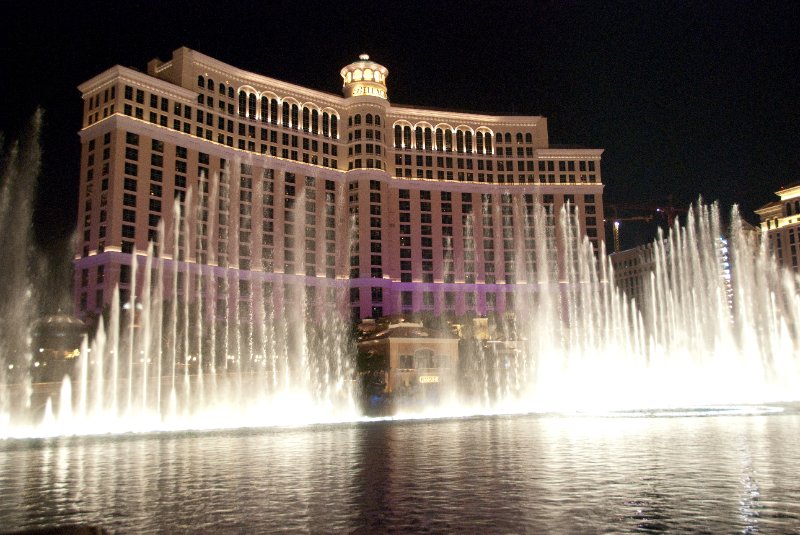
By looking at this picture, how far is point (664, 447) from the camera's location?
65.1 ft

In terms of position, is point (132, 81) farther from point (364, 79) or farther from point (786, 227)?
point (786, 227)

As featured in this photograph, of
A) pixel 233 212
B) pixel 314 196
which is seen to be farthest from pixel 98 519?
pixel 314 196

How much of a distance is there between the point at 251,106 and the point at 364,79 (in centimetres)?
1886

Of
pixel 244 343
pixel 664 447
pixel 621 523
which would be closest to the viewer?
pixel 621 523

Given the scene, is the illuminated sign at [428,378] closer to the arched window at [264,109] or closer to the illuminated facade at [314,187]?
the illuminated facade at [314,187]

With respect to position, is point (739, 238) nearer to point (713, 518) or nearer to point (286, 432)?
point (286, 432)

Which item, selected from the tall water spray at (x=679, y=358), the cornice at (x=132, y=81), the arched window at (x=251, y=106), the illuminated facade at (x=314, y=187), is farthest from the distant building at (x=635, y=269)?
the cornice at (x=132, y=81)

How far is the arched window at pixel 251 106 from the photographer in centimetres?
9688

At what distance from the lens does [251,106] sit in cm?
9738

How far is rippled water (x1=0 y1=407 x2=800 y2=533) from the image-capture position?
34.4 ft

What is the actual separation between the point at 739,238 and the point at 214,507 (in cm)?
5882

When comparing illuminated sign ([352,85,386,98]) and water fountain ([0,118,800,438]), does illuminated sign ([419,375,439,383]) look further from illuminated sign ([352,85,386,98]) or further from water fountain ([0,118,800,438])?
illuminated sign ([352,85,386,98])

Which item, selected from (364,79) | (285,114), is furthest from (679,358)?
(364,79)

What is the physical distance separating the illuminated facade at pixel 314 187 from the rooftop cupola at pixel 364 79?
215 mm
